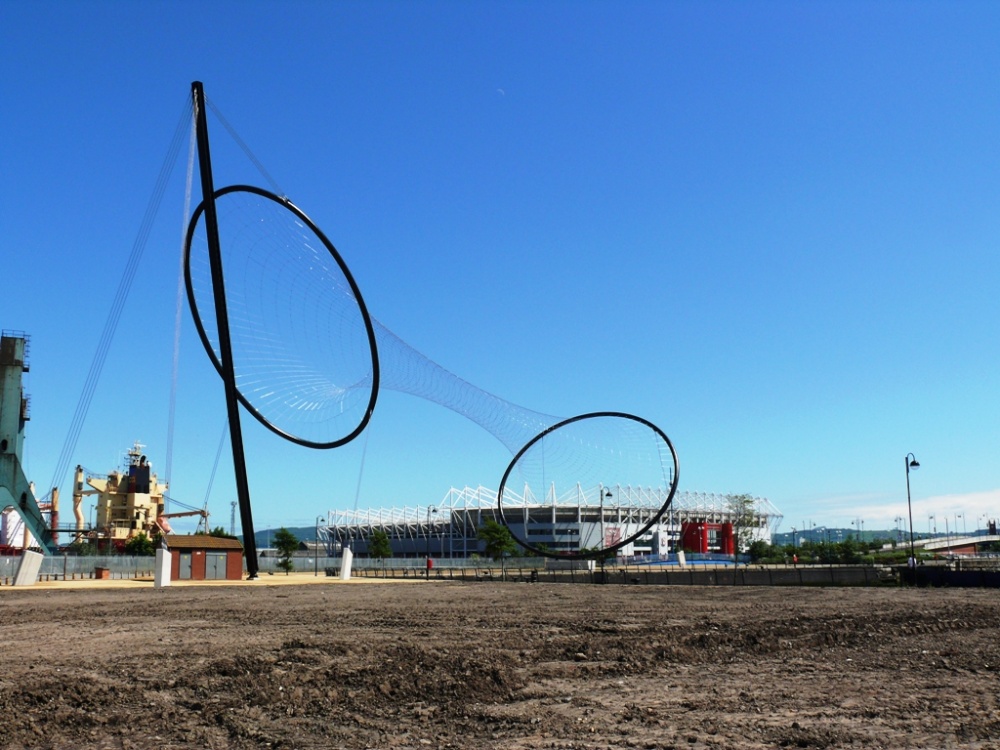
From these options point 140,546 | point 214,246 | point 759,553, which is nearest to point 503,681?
point 214,246

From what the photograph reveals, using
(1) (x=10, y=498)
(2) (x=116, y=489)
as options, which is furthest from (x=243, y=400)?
(2) (x=116, y=489)

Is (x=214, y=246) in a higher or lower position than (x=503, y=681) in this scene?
higher

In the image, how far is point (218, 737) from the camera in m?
10.0

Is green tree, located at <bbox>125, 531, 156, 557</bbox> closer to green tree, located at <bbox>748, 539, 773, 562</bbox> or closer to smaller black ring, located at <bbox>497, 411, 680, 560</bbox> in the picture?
smaller black ring, located at <bbox>497, 411, 680, 560</bbox>

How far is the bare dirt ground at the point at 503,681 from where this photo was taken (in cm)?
1006

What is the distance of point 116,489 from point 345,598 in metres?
97.1

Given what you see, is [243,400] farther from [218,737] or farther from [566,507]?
[566,507]

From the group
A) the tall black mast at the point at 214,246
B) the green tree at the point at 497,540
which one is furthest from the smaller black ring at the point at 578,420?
the green tree at the point at 497,540

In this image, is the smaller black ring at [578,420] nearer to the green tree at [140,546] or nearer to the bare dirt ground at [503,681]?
the bare dirt ground at [503,681]

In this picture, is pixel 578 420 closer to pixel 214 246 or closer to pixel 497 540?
pixel 214 246

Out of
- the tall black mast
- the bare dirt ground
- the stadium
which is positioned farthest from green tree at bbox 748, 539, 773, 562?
the bare dirt ground

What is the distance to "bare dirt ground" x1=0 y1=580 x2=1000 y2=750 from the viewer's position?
1006cm

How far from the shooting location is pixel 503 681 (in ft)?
Answer: 43.6

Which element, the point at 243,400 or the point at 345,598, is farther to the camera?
the point at 243,400
